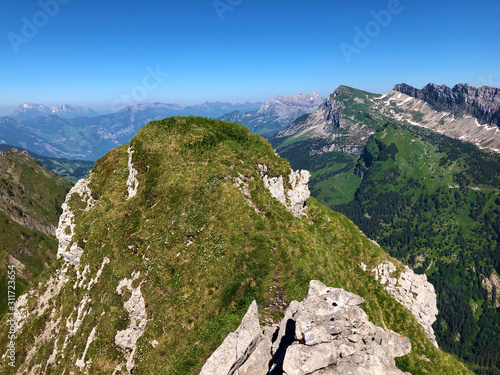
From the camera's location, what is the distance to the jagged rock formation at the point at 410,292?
4906cm

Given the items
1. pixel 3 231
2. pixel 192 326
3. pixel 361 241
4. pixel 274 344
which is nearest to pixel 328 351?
pixel 274 344

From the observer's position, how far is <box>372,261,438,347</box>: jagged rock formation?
49062 millimetres

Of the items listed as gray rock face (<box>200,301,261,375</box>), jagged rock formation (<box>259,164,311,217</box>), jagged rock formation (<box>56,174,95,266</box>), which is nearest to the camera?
gray rock face (<box>200,301,261,375</box>)

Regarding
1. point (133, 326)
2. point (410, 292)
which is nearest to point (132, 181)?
point (133, 326)

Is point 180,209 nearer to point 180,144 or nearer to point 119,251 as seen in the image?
point 119,251

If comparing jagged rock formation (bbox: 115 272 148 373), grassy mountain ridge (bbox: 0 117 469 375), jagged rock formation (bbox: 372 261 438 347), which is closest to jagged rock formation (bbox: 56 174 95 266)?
grassy mountain ridge (bbox: 0 117 469 375)

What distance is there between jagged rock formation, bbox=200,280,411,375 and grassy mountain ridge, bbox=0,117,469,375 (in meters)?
4.64

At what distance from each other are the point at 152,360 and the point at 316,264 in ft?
69.0

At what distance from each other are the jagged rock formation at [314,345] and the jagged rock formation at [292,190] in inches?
1283

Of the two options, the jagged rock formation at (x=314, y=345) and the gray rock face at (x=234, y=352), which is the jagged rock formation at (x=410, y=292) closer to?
the jagged rock formation at (x=314, y=345)

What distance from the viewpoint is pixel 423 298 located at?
51.4m

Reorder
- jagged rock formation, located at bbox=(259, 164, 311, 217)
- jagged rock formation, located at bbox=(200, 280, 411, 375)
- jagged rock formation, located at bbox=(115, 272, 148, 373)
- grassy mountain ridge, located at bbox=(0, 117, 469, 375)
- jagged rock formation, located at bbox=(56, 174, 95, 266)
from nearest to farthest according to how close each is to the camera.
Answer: jagged rock formation, located at bbox=(200, 280, 411, 375) < grassy mountain ridge, located at bbox=(0, 117, 469, 375) < jagged rock formation, located at bbox=(115, 272, 148, 373) < jagged rock formation, located at bbox=(259, 164, 311, 217) < jagged rock formation, located at bbox=(56, 174, 95, 266)

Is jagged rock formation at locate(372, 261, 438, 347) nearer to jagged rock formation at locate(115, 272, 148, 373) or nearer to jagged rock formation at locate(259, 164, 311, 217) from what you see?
jagged rock formation at locate(259, 164, 311, 217)

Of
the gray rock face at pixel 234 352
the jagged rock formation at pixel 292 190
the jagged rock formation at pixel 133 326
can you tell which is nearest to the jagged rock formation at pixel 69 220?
the jagged rock formation at pixel 133 326
